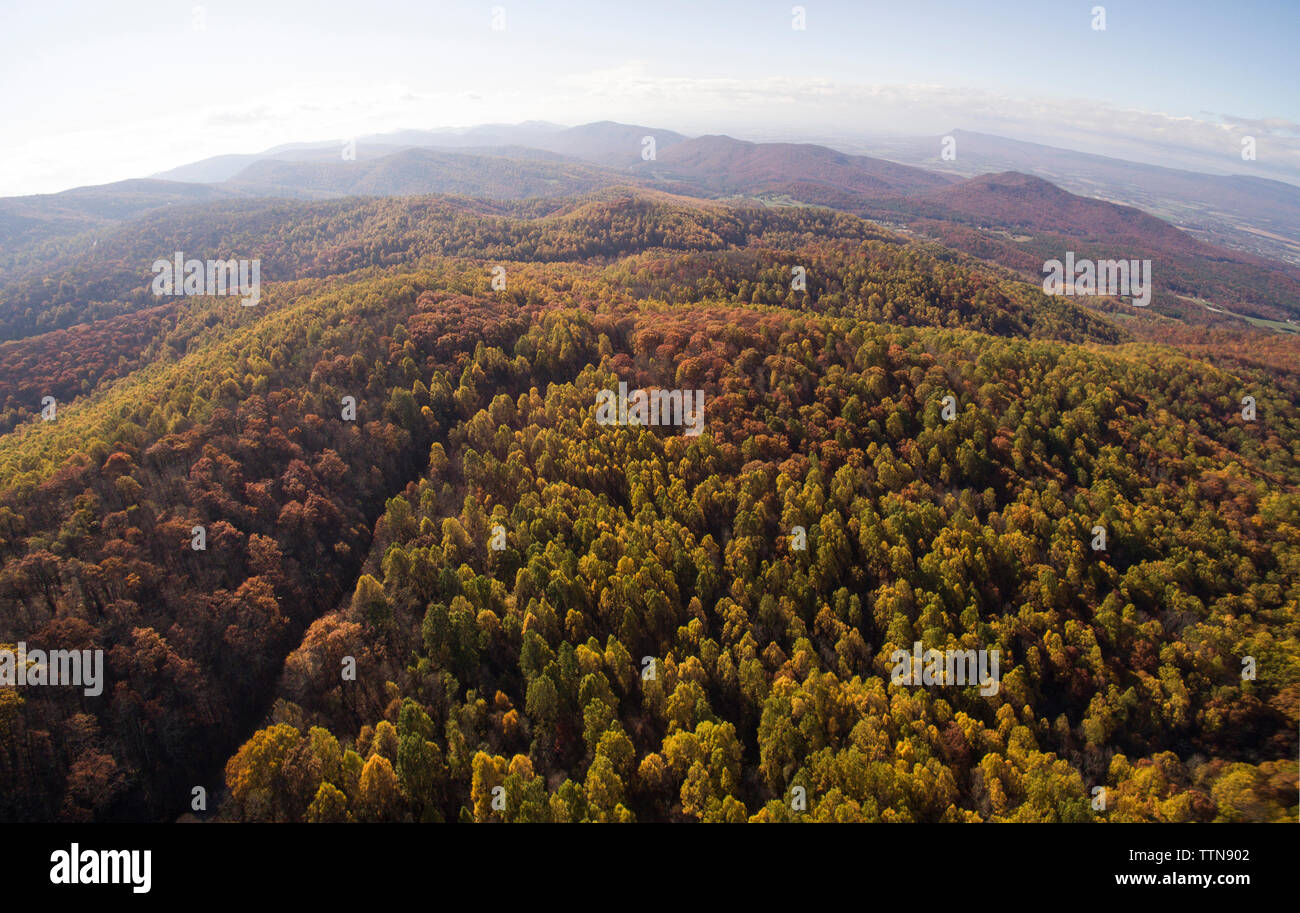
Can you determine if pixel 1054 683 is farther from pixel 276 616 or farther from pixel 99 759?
pixel 99 759

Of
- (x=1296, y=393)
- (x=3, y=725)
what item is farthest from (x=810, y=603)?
(x=1296, y=393)

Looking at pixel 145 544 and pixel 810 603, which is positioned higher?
pixel 145 544
